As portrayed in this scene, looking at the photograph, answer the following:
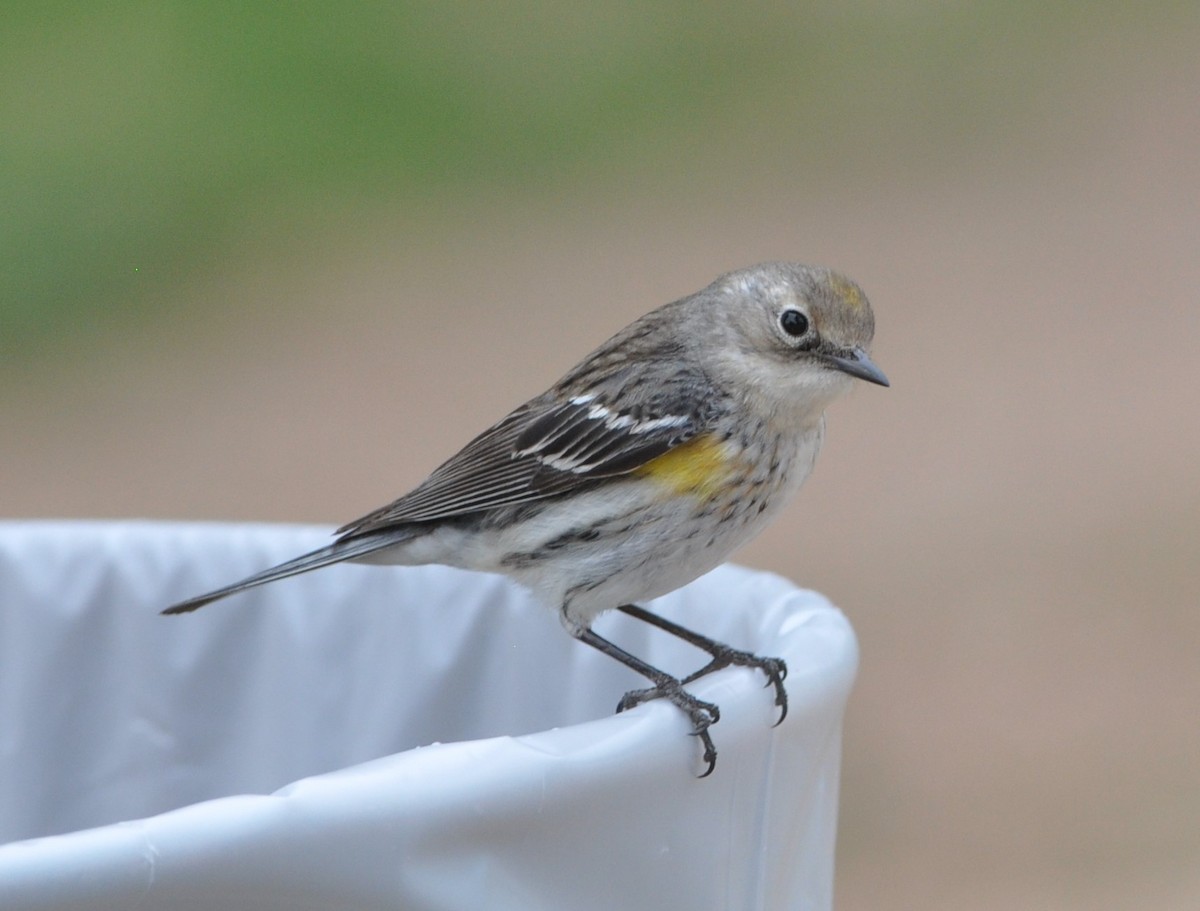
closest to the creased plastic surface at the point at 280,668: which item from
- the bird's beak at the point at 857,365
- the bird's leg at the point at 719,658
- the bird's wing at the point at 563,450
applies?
the bird's leg at the point at 719,658

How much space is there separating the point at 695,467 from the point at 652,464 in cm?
9

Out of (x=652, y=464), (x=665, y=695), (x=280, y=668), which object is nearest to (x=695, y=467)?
(x=652, y=464)

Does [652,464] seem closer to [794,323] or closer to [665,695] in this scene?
[794,323]

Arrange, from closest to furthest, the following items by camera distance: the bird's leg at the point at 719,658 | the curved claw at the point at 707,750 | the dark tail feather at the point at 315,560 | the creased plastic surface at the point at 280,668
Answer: the curved claw at the point at 707,750 → the bird's leg at the point at 719,658 → the creased plastic surface at the point at 280,668 → the dark tail feather at the point at 315,560

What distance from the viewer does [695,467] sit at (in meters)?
2.66

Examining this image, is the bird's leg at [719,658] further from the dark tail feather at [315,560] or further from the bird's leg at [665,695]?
the dark tail feather at [315,560]

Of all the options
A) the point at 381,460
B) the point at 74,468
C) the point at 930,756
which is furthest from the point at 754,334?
the point at 74,468

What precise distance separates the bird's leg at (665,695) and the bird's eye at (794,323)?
0.63 metres

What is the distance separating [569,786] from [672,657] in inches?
39.0

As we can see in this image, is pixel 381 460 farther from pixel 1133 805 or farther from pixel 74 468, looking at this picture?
pixel 1133 805

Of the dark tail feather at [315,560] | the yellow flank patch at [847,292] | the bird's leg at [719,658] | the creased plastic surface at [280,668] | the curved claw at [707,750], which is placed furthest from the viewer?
the yellow flank patch at [847,292]

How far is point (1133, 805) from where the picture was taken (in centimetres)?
578

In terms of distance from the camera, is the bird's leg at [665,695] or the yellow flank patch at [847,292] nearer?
the bird's leg at [665,695]

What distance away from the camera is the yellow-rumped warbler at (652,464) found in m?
2.65
